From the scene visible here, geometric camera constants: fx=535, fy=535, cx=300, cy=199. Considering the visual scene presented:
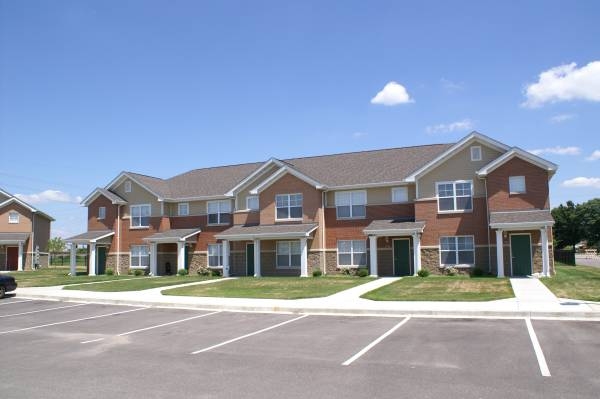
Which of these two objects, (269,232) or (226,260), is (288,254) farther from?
(226,260)

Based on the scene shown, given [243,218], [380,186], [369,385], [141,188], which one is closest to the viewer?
[369,385]

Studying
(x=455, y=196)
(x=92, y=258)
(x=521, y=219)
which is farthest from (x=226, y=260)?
(x=521, y=219)

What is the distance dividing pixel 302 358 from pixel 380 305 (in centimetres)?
800

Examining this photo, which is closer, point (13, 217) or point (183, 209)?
point (183, 209)

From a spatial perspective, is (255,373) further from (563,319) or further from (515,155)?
(515,155)

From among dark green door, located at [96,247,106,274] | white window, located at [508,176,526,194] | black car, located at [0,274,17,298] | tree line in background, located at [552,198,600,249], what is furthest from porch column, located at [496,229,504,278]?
tree line in background, located at [552,198,600,249]

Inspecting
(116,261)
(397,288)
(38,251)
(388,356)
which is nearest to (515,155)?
(397,288)

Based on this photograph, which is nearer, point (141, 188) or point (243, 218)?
point (243, 218)

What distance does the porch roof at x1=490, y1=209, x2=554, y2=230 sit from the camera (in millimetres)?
27047

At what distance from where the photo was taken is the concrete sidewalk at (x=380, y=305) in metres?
15.5

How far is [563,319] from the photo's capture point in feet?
48.0

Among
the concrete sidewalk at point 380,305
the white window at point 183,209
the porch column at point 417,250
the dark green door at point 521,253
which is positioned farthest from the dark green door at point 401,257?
the white window at point 183,209

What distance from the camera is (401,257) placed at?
3241 cm

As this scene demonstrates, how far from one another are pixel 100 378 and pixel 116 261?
34517 millimetres
